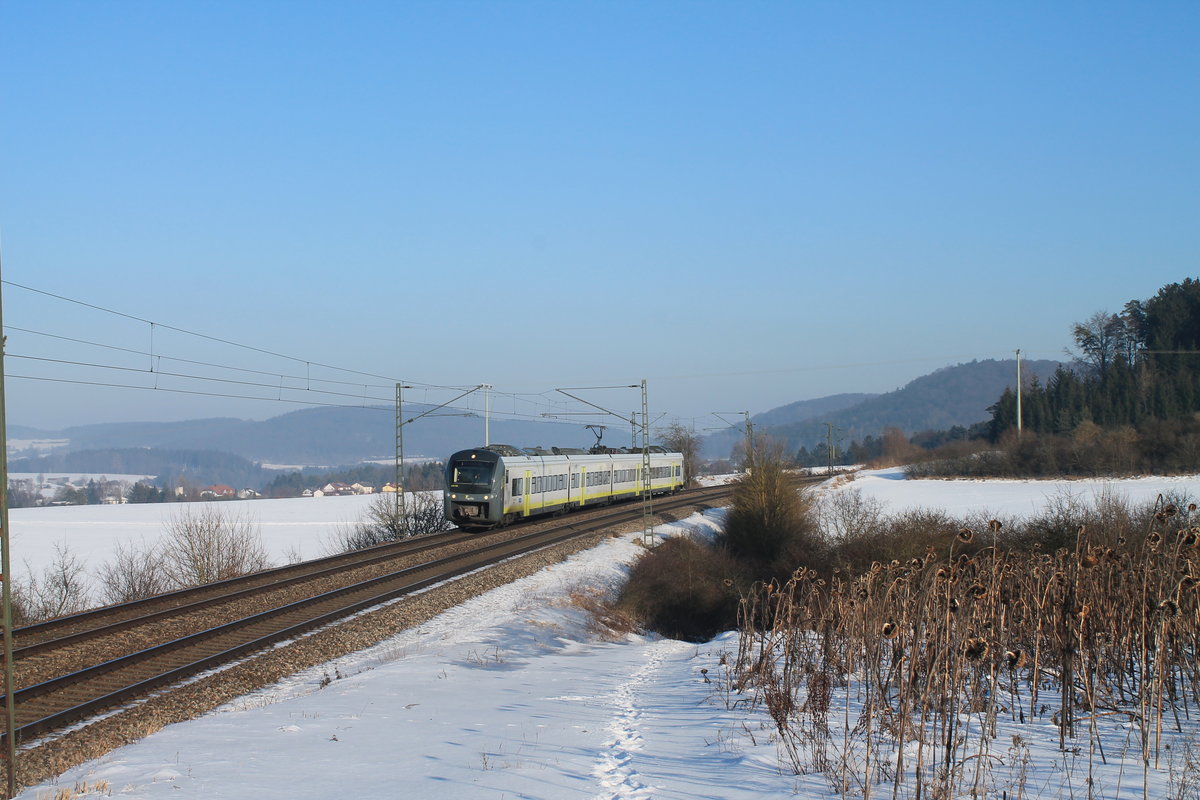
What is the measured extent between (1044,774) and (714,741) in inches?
98.9

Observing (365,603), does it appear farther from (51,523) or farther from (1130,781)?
(51,523)

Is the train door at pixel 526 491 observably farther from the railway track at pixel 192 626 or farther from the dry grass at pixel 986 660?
the dry grass at pixel 986 660

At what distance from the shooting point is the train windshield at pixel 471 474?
36281mm

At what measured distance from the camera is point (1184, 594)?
7191 millimetres

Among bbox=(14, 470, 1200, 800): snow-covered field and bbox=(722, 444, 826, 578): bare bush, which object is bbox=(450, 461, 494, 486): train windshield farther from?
bbox=(14, 470, 1200, 800): snow-covered field

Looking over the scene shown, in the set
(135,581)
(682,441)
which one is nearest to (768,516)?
(135,581)

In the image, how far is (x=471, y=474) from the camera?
36.5 m

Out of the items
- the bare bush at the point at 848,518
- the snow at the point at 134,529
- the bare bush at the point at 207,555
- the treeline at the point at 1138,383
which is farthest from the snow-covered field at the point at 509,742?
the treeline at the point at 1138,383

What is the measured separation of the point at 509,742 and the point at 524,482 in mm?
31634

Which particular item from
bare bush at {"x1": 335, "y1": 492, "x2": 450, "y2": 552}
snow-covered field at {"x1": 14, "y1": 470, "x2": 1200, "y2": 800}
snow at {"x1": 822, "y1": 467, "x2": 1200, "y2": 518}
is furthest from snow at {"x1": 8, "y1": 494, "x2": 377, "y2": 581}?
snow at {"x1": 822, "y1": 467, "x2": 1200, "y2": 518}

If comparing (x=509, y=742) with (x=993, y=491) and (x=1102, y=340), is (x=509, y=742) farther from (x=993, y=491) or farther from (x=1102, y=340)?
(x=1102, y=340)

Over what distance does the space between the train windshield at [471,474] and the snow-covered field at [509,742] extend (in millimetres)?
20819

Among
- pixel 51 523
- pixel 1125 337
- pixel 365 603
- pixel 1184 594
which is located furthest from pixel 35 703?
pixel 1125 337

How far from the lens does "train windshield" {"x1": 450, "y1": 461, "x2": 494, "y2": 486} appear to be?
1428 inches
